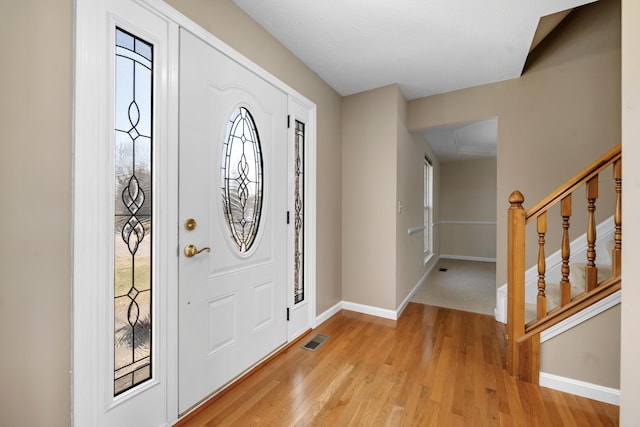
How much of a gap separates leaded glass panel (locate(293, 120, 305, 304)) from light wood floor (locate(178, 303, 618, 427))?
0.51 meters

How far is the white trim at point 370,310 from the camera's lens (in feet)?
9.63

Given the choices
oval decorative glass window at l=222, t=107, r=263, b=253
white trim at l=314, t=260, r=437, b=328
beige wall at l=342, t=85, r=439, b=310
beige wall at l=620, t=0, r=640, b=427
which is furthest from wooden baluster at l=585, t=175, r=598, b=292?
oval decorative glass window at l=222, t=107, r=263, b=253

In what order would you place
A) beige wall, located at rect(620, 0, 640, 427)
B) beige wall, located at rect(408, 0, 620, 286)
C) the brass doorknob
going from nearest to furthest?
beige wall, located at rect(620, 0, 640, 427)
the brass doorknob
beige wall, located at rect(408, 0, 620, 286)

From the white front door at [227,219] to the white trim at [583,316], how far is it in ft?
6.17

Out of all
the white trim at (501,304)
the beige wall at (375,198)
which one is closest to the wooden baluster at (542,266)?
the white trim at (501,304)

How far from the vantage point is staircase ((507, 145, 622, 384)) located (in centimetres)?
166

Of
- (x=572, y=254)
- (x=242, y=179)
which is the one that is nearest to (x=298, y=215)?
(x=242, y=179)

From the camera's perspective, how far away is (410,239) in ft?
11.6

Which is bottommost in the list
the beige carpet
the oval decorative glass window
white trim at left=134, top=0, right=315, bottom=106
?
the beige carpet

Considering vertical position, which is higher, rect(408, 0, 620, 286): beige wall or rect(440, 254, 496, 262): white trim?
rect(408, 0, 620, 286): beige wall

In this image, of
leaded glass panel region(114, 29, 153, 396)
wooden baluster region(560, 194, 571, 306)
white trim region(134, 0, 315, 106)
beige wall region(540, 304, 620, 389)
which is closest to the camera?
leaded glass panel region(114, 29, 153, 396)

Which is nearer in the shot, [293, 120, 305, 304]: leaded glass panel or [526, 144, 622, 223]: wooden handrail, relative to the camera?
[526, 144, 622, 223]: wooden handrail

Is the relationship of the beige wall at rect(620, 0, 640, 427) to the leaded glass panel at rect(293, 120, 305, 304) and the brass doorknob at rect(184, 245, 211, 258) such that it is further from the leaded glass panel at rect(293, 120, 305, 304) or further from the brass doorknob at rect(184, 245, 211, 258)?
the leaded glass panel at rect(293, 120, 305, 304)

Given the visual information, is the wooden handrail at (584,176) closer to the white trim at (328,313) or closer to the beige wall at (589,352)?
the beige wall at (589,352)
